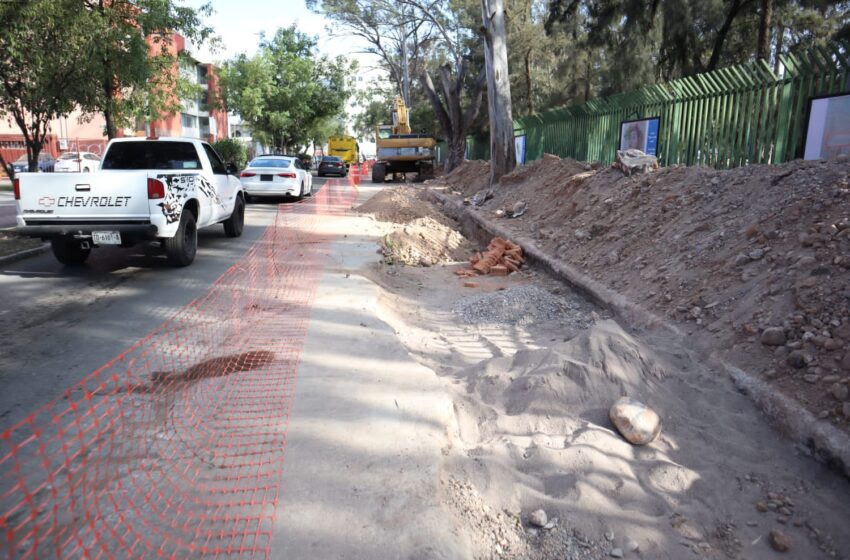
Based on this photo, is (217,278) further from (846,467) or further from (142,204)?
(846,467)

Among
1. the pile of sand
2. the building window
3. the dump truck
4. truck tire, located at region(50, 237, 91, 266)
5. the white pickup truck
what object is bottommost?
the pile of sand

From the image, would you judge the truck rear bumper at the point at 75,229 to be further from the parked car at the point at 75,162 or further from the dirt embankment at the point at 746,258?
the parked car at the point at 75,162

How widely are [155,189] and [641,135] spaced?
9.89m

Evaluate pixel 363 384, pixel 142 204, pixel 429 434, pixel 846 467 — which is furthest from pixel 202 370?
pixel 846 467

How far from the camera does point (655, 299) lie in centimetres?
581

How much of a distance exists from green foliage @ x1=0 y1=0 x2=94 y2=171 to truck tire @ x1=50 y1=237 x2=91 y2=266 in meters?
3.49

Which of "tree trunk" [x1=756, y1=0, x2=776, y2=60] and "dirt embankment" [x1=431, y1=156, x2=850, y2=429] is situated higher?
"tree trunk" [x1=756, y1=0, x2=776, y2=60]

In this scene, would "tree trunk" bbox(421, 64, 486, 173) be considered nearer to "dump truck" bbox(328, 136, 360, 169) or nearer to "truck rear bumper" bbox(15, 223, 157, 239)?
"dump truck" bbox(328, 136, 360, 169)

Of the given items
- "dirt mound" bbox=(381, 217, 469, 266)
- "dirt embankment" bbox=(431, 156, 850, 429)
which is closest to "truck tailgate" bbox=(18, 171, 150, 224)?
"dirt mound" bbox=(381, 217, 469, 266)

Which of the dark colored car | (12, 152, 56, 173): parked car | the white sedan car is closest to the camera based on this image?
the white sedan car

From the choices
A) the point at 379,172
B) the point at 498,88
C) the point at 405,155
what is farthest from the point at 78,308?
the point at 379,172

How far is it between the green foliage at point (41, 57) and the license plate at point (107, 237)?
448 cm

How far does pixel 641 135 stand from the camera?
1252cm

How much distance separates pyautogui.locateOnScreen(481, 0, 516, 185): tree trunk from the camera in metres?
16.1
